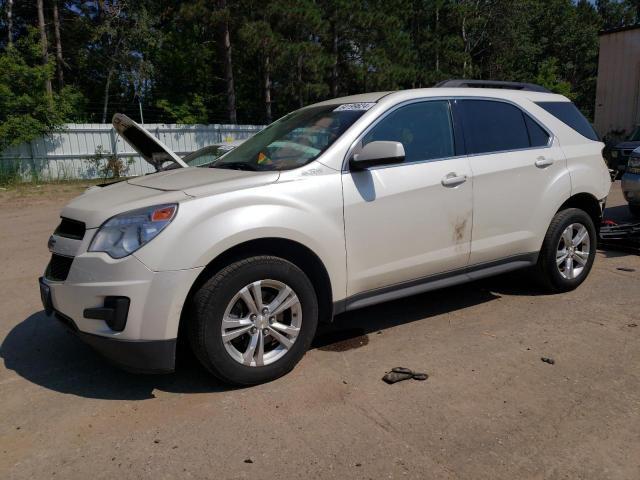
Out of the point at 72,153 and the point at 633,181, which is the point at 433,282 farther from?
the point at 72,153

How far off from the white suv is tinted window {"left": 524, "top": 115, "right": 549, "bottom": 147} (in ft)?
0.04

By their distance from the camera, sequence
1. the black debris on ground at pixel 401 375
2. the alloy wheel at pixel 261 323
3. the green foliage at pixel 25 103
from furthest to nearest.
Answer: the green foliage at pixel 25 103
the black debris on ground at pixel 401 375
the alloy wheel at pixel 261 323

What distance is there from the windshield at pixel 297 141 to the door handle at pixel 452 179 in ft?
2.54

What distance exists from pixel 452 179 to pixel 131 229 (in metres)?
2.32

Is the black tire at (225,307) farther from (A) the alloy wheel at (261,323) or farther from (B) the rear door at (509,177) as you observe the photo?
(B) the rear door at (509,177)

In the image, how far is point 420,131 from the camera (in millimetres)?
4062

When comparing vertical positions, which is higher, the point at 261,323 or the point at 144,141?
the point at 144,141

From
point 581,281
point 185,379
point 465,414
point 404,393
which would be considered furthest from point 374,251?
point 581,281

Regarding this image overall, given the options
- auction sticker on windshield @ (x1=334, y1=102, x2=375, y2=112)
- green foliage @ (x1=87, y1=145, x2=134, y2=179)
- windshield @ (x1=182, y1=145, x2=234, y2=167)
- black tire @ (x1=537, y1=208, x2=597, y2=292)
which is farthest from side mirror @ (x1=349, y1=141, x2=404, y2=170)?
green foliage @ (x1=87, y1=145, x2=134, y2=179)

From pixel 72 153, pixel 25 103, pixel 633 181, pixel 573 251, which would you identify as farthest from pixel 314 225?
pixel 72 153

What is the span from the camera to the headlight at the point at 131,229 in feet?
9.79

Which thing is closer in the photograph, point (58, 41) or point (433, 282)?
point (433, 282)

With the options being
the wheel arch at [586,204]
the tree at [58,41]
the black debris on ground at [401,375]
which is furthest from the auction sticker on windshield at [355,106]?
the tree at [58,41]

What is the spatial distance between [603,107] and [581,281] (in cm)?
2022
